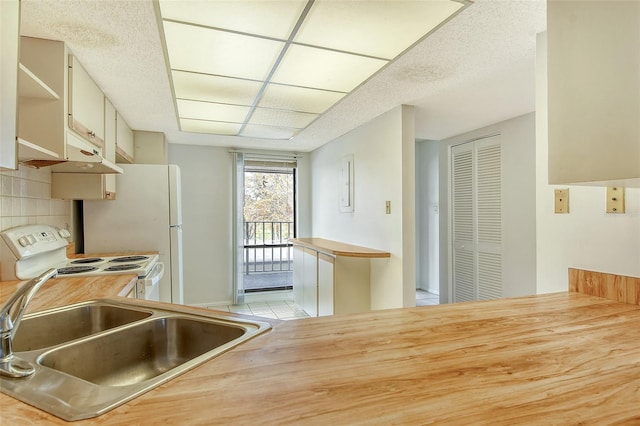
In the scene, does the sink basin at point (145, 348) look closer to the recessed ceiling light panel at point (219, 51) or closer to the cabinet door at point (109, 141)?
the recessed ceiling light panel at point (219, 51)

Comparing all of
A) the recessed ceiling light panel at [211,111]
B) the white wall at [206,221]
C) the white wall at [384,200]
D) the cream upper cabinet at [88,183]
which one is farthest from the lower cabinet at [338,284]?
the cream upper cabinet at [88,183]

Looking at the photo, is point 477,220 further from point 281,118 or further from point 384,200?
point 281,118

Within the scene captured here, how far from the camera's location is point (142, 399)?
2.03 ft

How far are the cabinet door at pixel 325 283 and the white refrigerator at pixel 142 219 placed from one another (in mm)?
1389

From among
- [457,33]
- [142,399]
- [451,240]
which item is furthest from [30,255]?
[451,240]

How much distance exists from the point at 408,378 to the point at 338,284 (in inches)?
98.7

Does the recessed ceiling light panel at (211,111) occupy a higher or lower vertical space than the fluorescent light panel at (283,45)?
higher

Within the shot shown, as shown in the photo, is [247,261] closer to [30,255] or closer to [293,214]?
[293,214]

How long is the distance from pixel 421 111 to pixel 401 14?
5.29 feet

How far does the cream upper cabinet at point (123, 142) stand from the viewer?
9.78ft

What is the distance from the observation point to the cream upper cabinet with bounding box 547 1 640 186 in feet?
2.86

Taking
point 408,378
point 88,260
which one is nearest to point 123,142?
point 88,260

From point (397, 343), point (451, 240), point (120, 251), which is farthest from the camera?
point (451, 240)

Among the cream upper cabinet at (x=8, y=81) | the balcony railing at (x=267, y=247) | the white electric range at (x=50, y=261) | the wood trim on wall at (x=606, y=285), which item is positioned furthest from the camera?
the balcony railing at (x=267, y=247)
